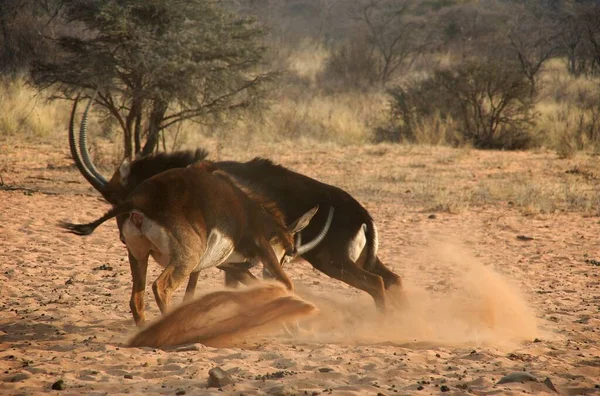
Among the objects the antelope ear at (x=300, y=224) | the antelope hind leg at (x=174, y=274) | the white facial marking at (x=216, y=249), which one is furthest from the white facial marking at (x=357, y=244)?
the antelope hind leg at (x=174, y=274)

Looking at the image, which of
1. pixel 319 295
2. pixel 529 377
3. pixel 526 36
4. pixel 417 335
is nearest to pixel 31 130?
pixel 319 295

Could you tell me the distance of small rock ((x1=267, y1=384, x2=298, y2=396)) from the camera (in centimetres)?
424

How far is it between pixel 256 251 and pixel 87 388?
1815 mm

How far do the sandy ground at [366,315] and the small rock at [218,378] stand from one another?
5cm

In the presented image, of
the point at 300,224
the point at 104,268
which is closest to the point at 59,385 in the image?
the point at 300,224

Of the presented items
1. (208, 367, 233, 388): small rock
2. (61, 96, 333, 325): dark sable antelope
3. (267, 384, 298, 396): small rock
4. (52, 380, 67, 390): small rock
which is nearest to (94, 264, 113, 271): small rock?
(61, 96, 333, 325): dark sable antelope

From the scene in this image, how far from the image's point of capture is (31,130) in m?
17.7

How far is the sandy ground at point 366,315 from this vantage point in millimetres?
4703

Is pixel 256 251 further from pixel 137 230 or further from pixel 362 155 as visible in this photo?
pixel 362 155

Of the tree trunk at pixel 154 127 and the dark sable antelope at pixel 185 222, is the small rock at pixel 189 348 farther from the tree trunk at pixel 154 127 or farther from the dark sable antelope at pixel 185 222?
the tree trunk at pixel 154 127

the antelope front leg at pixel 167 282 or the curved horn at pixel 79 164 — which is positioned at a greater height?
the curved horn at pixel 79 164

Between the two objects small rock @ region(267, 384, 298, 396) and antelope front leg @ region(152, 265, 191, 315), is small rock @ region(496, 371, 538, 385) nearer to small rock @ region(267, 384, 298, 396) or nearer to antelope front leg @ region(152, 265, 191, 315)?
small rock @ region(267, 384, 298, 396)

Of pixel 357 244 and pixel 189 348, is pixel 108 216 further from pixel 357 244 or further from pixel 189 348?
pixel 357 244

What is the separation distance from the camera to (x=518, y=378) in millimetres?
4723
